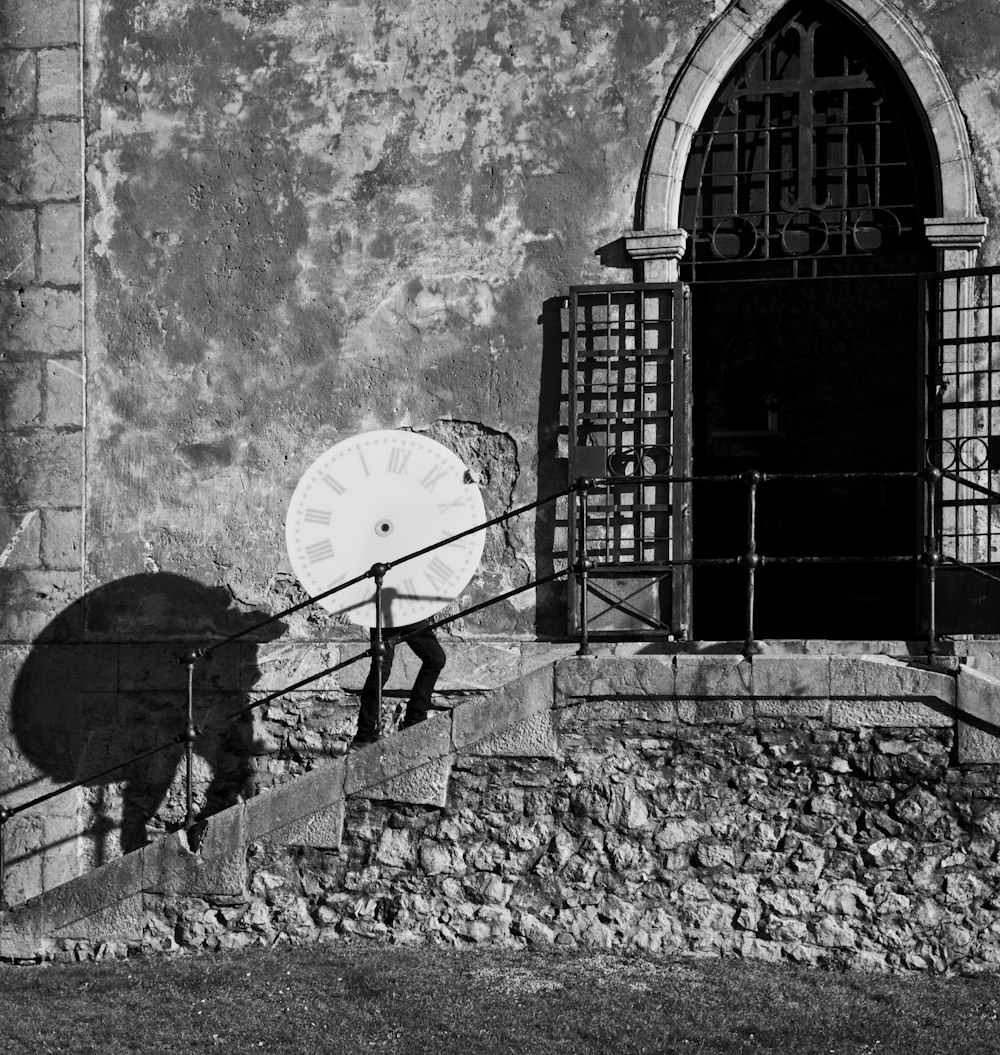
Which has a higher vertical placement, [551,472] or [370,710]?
[551,472]

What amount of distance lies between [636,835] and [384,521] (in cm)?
184

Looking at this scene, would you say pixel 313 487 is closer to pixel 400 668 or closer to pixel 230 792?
pixel 400 668

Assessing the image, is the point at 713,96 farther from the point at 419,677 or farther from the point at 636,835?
the point at 636,835

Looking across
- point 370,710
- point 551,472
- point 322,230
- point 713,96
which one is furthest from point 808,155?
point 370,710

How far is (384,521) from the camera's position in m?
8.03

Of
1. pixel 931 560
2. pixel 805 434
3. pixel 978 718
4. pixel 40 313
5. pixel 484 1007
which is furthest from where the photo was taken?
pixel 805 434

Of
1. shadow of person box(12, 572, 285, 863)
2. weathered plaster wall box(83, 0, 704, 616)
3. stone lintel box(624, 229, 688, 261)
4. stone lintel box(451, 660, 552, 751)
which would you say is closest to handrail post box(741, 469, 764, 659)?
stone lintel box(451, 660, 552, 751)

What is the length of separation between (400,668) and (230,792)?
1163mm

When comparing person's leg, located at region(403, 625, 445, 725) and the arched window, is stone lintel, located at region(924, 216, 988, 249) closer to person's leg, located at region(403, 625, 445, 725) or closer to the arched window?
the arched window

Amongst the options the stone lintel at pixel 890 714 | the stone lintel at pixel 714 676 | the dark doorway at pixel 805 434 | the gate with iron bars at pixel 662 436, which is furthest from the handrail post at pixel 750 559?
the dark doorway at pixel 805 434

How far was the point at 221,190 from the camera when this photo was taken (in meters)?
9.46

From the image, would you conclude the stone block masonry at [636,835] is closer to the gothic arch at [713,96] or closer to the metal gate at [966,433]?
the metal gate at [966,433]

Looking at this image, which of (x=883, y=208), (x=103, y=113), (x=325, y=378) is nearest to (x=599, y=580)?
(x=325, y=378)

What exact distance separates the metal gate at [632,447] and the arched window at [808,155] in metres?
0.57
